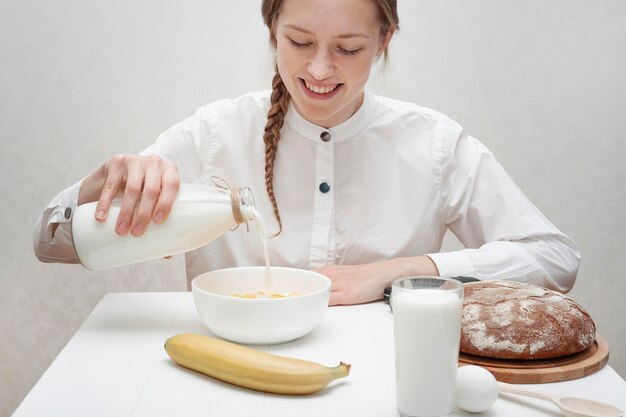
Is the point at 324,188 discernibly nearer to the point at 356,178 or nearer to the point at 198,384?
the point at 356,178

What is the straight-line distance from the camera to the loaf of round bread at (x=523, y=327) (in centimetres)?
102

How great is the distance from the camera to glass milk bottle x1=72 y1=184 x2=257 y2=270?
1.18 m

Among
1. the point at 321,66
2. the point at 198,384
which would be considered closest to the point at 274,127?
the point at 321,66

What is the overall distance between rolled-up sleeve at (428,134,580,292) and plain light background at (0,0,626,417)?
31.7 inches

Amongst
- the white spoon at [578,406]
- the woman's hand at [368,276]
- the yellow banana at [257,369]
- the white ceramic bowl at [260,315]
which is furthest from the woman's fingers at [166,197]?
the white spoon at [578,406]

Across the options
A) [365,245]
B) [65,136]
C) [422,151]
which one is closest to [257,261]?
[365,245]

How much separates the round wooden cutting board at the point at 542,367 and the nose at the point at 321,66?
673mm

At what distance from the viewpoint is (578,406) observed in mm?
881

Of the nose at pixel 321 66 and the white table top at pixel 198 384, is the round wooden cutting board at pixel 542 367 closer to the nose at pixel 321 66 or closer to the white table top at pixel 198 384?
the white table top at pixel 198 384

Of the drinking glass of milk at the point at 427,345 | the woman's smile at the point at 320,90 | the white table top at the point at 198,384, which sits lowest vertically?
the white table top at the point at 198,384

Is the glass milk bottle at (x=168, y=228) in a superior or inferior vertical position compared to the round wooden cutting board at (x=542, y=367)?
superior

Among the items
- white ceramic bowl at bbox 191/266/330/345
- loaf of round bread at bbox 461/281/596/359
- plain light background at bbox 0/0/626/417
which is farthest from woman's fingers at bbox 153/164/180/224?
plain light background at bbox 0/0/626/417

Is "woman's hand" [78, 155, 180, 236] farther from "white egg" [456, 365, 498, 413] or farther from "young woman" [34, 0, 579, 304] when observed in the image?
"white egg" [456, 365, 498, 413]

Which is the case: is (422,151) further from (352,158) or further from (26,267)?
(26,267)
